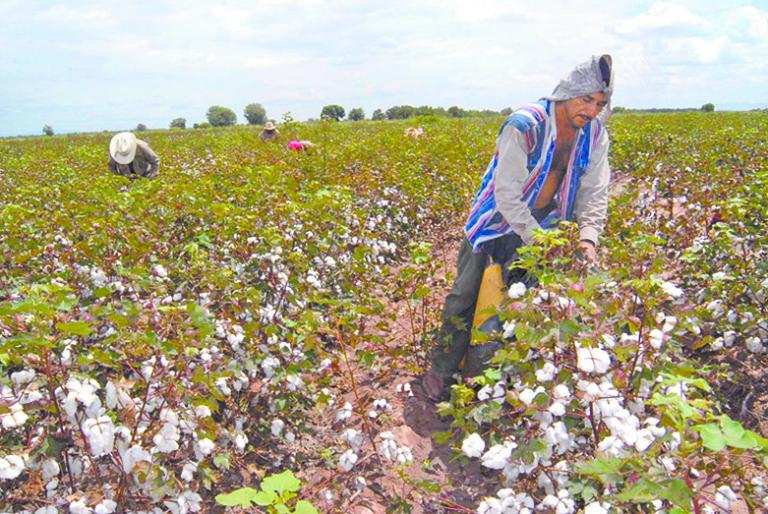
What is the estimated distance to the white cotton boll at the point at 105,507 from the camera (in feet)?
4.99

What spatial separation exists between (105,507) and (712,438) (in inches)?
58.7

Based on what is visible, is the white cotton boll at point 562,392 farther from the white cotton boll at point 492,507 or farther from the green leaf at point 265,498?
the green leaf at point 265,498

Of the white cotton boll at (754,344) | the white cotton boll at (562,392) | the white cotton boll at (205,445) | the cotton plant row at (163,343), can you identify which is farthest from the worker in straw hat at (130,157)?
the white cotton boll at (754,344)

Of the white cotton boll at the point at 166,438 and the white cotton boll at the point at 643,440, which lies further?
the white cotton boll at the point at 166,438

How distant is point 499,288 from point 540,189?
0.49 metres

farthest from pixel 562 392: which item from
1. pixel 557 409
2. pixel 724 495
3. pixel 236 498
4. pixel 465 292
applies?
pixel 465 292

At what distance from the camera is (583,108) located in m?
2.33

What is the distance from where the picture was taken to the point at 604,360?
1441 millimetres

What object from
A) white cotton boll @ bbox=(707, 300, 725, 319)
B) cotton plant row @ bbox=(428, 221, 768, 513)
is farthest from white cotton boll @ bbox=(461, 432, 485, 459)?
white cotton boll @ bbox=(707, 300, 725, 319)

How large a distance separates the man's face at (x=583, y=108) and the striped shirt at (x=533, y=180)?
7 cm

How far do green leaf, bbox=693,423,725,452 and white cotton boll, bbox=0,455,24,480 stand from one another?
1495 millimetres

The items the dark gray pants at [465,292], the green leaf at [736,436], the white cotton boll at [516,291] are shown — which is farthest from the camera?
the dark gray pants at [465,292]

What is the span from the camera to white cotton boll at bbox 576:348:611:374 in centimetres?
144

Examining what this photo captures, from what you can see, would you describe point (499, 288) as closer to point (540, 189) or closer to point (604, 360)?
point (540, 189)
